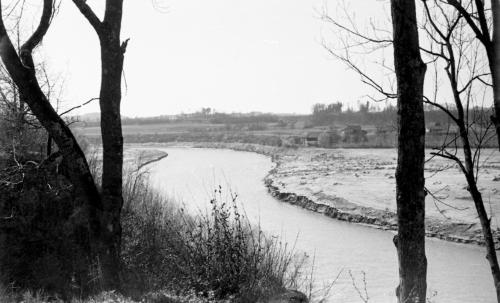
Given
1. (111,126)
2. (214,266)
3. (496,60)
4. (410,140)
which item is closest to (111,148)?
(111,126)

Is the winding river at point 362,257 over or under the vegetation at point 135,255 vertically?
under

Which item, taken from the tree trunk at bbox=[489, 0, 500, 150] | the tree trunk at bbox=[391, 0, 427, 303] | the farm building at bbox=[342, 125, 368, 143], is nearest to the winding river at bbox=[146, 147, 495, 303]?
the tree trunk at bbox=[391, 0, 427, 303]

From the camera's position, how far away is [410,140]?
4.52m

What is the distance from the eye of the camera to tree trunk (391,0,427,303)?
4520 mm

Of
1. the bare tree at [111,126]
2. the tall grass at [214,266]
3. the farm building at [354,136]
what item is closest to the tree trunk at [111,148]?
the bare tree at [111,126]

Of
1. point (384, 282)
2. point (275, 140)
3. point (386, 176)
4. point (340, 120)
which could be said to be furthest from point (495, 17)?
point (340, 120)

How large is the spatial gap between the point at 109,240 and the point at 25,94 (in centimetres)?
200

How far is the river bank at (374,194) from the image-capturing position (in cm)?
1525

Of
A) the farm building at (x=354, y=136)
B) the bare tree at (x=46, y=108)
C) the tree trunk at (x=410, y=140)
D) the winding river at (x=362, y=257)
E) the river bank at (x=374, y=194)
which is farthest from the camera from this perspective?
the farm building at (x=354, y=136)

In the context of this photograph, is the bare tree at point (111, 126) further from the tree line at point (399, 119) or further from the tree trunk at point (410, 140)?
the tree trunk at point (410, 140)

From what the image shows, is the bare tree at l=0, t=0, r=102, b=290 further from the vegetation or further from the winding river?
the winding river

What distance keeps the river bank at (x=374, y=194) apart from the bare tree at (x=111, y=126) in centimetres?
681

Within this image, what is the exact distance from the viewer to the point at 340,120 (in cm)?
10431

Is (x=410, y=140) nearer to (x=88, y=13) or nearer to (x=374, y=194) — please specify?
(x=88, y=13)
